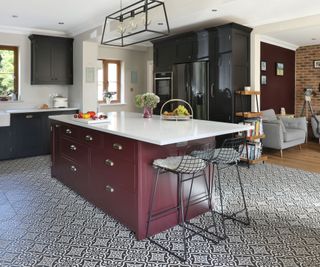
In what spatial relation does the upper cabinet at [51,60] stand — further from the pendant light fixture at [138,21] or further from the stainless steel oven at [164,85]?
the stainless steel oven at [164,85]

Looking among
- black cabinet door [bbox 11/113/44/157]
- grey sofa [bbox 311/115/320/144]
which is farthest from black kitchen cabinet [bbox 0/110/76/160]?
grey sofa [bbox 311/115/320/144]

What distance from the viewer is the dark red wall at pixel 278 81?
23.7 feet

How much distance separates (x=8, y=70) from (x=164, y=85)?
10.4 feet

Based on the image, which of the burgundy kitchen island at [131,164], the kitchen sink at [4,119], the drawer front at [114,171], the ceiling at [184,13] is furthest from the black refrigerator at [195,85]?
the kitchen sink at [4,119]

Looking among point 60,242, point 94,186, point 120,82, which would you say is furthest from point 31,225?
point 120,82

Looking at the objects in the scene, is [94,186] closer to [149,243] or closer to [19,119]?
[149,243]

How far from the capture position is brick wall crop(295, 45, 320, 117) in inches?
311

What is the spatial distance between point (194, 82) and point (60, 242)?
386 cm

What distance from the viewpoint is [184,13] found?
4410 mm

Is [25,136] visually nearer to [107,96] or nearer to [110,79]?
[107,96]

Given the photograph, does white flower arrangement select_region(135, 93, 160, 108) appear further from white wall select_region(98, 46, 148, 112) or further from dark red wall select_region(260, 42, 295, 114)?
dark red wall select_region(260, 42, 295, 114)

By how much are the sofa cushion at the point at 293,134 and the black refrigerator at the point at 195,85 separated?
6.01ft

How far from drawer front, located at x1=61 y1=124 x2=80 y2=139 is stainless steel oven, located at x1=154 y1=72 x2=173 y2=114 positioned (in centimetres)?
276

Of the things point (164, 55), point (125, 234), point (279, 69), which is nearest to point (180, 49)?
point (164, 55)
